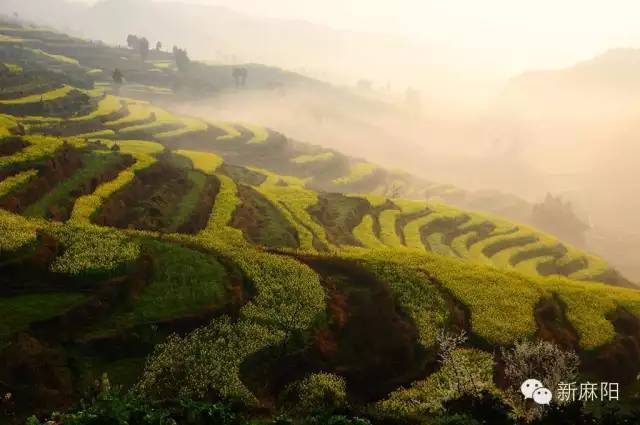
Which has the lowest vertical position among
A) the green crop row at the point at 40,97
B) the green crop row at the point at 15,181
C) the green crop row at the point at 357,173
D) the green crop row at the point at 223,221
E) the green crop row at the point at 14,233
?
the green crop row at the point at 357,173

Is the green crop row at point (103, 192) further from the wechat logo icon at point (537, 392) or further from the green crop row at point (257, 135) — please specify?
the green crop row at point (257, 135)

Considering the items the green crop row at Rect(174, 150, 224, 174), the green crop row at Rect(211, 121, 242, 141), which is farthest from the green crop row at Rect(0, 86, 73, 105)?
the green crop row at Rect(211, 121, 242, 141)

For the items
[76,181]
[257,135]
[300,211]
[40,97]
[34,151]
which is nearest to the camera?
[76,181]

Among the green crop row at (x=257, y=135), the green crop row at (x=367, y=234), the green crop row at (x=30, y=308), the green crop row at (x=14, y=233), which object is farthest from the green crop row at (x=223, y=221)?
the green crop row at (x=257, y=135)

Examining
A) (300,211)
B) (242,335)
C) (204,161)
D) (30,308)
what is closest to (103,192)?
(30,308)

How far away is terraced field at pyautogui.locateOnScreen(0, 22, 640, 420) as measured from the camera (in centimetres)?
2584

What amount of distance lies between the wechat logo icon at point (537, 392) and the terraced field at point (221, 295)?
510 cm

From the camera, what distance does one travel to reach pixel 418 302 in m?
34.8

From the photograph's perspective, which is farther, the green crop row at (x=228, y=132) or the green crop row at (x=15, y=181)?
the green crop row at (x=228, y=132)

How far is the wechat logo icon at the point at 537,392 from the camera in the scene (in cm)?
2250

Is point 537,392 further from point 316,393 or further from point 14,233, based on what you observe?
point 14,233

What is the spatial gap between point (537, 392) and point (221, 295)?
1774 cm

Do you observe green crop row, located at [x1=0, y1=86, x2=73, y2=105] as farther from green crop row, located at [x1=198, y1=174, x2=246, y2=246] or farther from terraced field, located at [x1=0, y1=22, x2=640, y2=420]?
green crop row, located at [x1=198, y1=174, x2=246, y2=246]

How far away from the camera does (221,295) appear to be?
31.2 m
